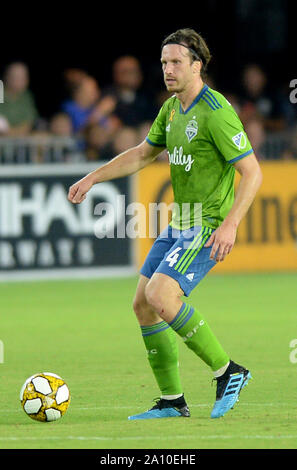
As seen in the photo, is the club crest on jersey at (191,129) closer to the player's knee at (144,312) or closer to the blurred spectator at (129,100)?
the player's knee at (144,312)

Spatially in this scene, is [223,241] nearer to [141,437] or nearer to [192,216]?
[192,216]

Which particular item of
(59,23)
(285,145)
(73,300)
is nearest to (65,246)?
(73,300)

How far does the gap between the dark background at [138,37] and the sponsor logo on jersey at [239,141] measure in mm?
11456

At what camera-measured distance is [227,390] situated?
745 centimetres

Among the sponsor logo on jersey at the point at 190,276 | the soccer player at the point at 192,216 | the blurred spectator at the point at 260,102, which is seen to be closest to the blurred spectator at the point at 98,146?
the blurred spectator at the point at 260,102

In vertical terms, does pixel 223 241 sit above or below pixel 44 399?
above

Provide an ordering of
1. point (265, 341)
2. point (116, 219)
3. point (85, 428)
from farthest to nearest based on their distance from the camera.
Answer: point (116, 219)
point (265, 341)
point (85, 428)

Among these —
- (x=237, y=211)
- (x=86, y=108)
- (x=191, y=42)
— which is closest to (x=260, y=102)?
(x=86, y=108)

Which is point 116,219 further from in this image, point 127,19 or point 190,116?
point 190,116

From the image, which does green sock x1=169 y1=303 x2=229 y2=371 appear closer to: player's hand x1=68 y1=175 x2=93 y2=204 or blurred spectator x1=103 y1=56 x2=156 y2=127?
player's hand x1=68 y1=175 x2=93 y2=204

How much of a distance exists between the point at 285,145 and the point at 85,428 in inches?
431

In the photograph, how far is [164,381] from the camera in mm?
7711

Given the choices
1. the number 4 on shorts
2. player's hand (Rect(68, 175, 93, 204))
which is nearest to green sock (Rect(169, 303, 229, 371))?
the number 4 on shorts

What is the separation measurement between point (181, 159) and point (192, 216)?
37cm
